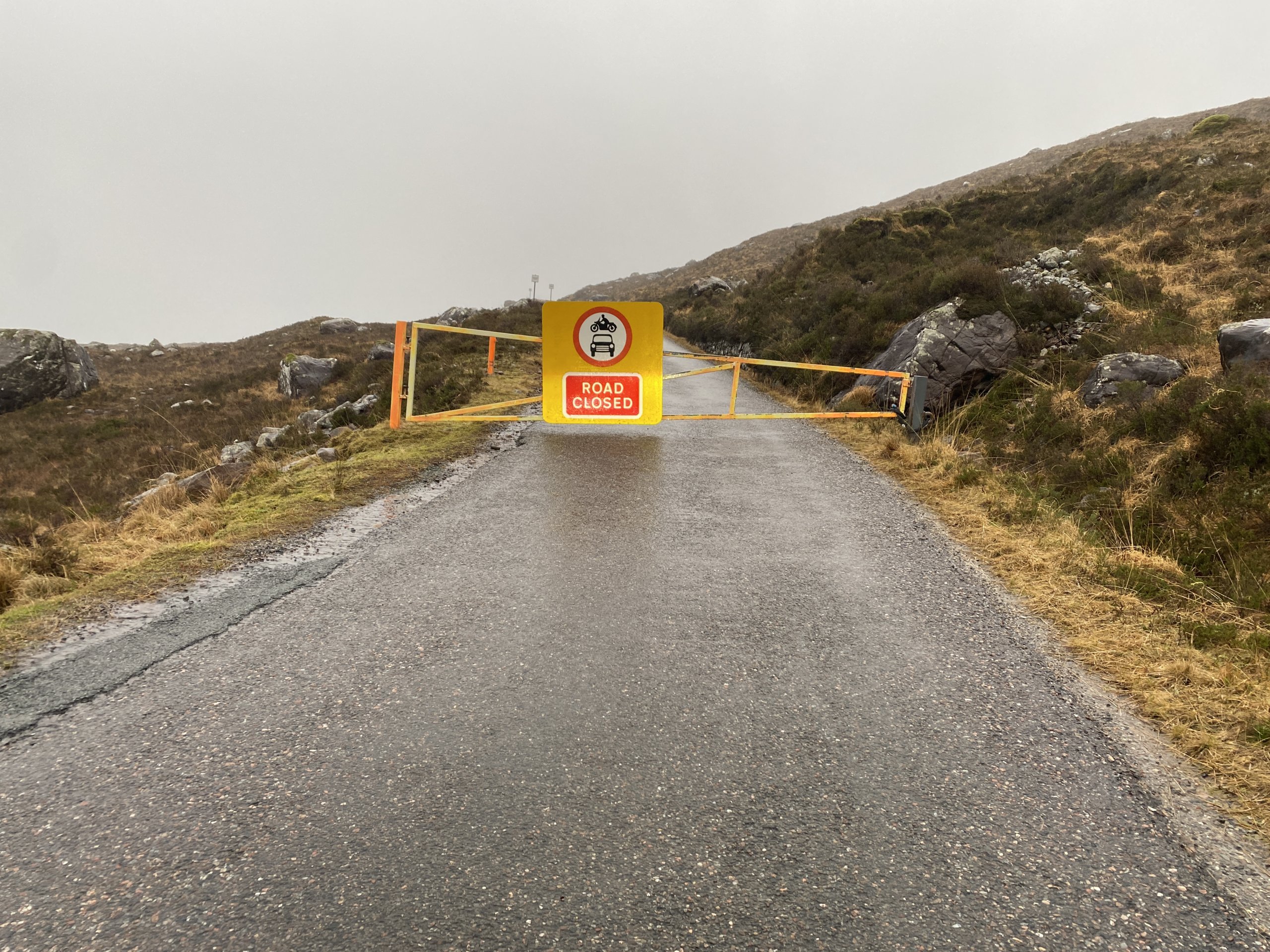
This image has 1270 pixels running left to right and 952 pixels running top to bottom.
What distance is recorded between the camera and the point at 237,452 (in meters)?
13.9

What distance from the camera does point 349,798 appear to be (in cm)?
264

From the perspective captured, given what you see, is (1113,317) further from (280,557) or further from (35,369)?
(35,369)

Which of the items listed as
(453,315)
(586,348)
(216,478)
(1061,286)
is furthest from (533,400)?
(453,315)

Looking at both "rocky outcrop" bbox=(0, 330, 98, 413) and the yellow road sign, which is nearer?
the yellow road sign

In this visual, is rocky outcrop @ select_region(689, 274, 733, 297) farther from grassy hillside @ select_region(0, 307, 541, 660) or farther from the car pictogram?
the car pictogram

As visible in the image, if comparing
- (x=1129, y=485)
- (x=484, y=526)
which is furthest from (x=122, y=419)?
(x=1129, y=485)

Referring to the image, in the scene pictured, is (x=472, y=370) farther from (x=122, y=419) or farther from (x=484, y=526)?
(x=122, y=419)

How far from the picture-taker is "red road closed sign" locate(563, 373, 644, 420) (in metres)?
9.70

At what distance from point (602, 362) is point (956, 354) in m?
6.34

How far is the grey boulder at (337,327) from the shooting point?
4150 cm

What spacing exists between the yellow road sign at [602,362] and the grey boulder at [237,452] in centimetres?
648

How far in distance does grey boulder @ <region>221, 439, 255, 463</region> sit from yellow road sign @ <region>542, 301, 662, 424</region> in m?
6.48

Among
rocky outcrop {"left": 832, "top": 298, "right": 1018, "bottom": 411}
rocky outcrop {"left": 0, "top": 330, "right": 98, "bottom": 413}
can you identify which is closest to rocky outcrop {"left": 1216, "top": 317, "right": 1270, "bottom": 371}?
rocky outcrop {"left": 832, "top": 298, "right": 1018, "bottom": 411}

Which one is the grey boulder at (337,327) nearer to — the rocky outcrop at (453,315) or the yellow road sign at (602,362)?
the rocky outcrop at (453,315)
